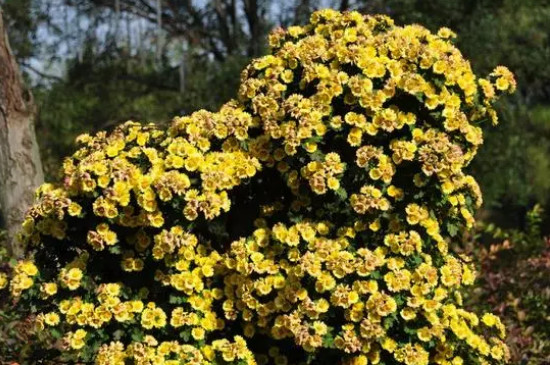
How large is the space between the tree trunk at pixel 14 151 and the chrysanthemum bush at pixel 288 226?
1.53 metres

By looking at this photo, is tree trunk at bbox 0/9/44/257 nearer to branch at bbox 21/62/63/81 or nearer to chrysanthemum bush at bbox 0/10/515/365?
chrysanthemum bush at bbox 0/10/515/365

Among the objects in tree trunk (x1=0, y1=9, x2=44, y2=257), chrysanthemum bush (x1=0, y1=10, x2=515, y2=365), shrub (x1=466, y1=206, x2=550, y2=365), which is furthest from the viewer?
tree trunk (x1=0, y1=9, x2=44, y2=257)

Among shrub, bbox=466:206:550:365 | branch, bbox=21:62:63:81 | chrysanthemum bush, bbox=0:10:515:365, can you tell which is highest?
branch, bbox=21:62:63:81

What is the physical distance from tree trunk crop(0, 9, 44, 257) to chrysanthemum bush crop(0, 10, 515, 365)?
1526 mm

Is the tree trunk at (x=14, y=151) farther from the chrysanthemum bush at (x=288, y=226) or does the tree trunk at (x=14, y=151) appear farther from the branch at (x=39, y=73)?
the branch at (x=39, y=73)

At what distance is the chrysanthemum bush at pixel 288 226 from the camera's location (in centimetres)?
269

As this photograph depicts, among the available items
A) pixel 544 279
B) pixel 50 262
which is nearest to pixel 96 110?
pixel 544 279

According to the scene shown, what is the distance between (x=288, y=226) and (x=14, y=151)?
6.82ft

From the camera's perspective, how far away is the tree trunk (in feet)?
14.4

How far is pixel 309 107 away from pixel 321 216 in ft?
1.32

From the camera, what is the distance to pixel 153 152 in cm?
278

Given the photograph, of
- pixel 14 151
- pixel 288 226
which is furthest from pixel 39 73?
pixel 288 226

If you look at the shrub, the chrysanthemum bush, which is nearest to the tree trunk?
the chrysanthemum bush

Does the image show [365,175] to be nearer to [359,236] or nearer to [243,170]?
[359,236]
